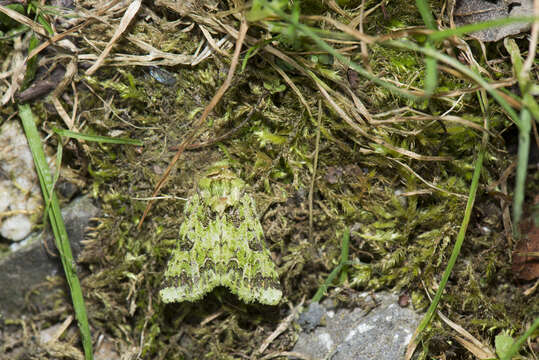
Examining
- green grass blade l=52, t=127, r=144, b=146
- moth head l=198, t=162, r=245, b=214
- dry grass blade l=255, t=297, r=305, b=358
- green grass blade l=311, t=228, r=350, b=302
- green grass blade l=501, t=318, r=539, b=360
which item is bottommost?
dry grass blade l=255, t=297, r=305, b=358

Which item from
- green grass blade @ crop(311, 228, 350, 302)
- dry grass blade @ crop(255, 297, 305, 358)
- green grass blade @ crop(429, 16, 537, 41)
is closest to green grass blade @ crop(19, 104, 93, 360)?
dry grass blade @ crop(255, 297, 305, 358)

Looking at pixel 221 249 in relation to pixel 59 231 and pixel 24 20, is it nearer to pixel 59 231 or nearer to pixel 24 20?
pixel 59 231

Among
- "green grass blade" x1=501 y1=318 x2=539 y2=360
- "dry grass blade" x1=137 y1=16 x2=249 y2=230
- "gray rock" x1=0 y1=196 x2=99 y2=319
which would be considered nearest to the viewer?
"green grass blade" x1=501 y1=318 x2=539 y2=360

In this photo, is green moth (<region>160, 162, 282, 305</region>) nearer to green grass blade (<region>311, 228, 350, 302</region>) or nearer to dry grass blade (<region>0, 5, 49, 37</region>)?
green grass blade (<region>311, 228, 350, 302</region>)

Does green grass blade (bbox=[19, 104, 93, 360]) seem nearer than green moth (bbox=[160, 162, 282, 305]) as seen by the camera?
No

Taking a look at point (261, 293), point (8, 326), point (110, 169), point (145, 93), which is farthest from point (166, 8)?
point (8, 326)

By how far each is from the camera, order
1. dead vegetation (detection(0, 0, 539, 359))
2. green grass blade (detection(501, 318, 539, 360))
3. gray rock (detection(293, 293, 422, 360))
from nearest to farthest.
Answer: green grass blade (detection(501, 318, 539, 360)), dead vegetation (detection(0, 0, 539, 359)), gray rock (detection(293, 293, 422, 360))

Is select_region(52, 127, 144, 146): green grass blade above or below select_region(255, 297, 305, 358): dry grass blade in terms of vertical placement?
above
